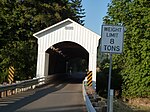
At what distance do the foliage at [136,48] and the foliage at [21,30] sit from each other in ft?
30.0

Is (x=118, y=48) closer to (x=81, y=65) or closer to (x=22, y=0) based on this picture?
(x=22, y=0)

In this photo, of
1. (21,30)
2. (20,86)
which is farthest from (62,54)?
(20,86)

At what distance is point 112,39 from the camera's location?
10062mm

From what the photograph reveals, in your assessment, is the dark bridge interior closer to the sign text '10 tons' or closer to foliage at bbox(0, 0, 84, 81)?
foliage at bbox(0, 0, 84, 81)

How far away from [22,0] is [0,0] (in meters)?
3.35

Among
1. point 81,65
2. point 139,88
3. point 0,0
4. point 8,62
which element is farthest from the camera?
point 81,65

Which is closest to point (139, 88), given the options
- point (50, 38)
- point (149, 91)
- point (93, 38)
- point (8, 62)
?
point (149, 91)

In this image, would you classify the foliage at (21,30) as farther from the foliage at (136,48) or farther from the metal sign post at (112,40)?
the metal sign post at (112,40)

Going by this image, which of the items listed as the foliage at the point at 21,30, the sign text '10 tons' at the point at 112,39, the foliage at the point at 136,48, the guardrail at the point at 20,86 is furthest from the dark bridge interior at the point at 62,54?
the sign text '10 tons' at the point at 112,39

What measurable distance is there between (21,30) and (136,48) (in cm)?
1245

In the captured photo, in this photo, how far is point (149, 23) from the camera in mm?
31172

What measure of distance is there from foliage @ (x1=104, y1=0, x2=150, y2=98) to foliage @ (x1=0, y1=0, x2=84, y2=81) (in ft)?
30.0

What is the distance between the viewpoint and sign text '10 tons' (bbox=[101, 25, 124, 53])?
395 inches

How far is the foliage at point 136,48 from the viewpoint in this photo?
103 ft
